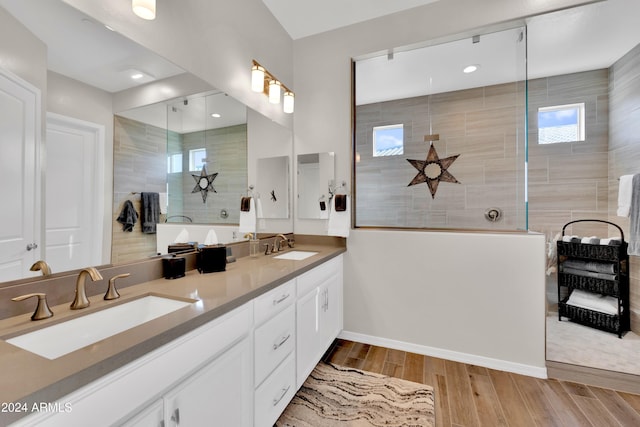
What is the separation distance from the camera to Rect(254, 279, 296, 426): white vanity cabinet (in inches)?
50.8

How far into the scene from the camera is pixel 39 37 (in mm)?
988

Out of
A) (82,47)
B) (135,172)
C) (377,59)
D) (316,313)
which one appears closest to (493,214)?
(377,59)

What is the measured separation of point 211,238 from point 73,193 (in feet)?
2.80

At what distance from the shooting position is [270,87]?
2330 millimetres

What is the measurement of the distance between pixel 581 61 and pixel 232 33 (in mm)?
3318

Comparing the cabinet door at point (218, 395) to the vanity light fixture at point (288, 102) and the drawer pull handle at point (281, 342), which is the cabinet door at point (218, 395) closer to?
the drawer pull handle at point (281, 342)

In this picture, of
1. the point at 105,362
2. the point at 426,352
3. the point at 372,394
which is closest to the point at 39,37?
the point at 105,362

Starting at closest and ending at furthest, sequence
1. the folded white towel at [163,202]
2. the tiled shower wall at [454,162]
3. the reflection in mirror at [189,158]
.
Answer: the reflection in mirror at [189,158] < the folded white towel at [163,202] < the tiled shower wall at [454,162]

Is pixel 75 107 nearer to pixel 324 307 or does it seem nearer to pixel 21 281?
pixel 21 281

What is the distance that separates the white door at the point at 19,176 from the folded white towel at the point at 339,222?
6.11 ft

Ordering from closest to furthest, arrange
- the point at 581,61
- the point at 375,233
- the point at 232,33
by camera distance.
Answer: the point at 232,33, the point at 375,233, the point at 581,61

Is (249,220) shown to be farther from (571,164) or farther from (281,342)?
(571,164)

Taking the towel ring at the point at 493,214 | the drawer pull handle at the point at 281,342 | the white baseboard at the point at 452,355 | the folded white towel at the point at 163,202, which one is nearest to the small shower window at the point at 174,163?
the folded white towel at the point at 163,202

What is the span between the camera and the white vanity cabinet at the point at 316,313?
5.62 ft
